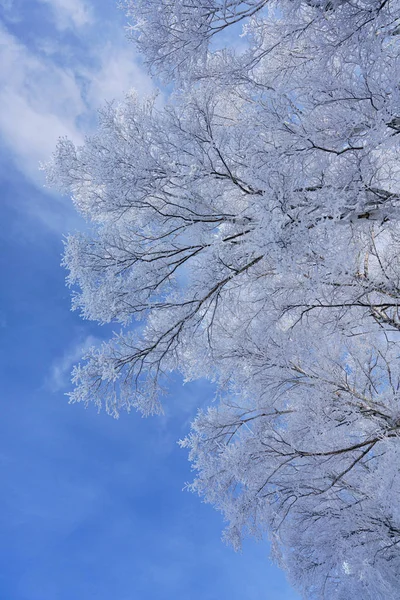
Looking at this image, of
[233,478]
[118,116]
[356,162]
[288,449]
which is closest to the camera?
[356,162]

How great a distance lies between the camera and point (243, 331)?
18.2 feet

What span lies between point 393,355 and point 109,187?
510cm

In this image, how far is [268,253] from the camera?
2.63 meters

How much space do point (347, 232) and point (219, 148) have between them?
1.61 meters

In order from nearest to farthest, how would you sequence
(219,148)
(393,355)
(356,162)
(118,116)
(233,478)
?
(356,162), (219,148), (118,116), (233,478), (393,355)

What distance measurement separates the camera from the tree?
294 centimetres

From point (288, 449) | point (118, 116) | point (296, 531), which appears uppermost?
point (118, 116)

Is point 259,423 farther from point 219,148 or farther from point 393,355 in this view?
point 219,148

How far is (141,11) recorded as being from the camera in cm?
349

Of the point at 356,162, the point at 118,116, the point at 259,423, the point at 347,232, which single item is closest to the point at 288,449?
the point at 259,423

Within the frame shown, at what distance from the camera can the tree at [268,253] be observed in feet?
9.64

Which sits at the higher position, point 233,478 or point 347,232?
point 347,232

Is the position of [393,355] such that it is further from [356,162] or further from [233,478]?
[356,162]

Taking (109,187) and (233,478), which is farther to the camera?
(233,478)
